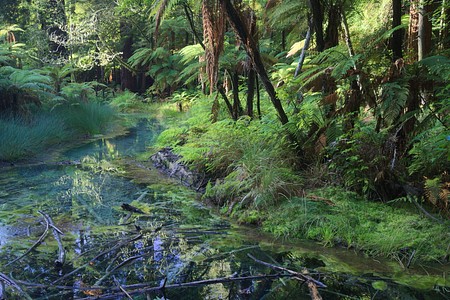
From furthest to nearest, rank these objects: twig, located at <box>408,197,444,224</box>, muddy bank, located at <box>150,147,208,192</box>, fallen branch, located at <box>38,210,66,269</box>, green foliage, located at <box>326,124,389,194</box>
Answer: muddy bank, located at <box>150,147,208,192</box>
green foliage, located at <box>326,124,389,194</box>
twig, located at <box>408,197,444,224</box>
fallen branch, located at <box>38,210,66,269</box>

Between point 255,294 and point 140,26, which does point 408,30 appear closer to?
point 255,294

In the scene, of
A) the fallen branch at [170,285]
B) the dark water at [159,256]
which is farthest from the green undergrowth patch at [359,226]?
the fallen branch at [170,285]

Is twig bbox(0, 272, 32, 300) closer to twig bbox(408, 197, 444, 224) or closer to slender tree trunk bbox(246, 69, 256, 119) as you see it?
twig bbox(408, 197, 444, 224)

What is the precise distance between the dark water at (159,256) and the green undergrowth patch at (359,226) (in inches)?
5.5

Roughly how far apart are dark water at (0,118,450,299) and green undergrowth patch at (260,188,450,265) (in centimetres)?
14

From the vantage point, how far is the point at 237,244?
367 cm

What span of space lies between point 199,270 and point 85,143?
298 inches

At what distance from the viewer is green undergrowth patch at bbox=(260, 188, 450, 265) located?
3.24 meters

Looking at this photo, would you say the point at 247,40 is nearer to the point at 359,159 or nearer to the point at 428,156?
the point at 359,159

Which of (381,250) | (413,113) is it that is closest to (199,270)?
(381,250)

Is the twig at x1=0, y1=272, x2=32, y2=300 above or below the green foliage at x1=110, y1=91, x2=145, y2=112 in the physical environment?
below

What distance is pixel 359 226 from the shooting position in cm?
364

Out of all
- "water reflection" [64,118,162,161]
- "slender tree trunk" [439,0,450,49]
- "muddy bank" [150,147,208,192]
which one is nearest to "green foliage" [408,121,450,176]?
"slender tree trunk" [439,0,450,49]

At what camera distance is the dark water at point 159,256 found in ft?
9.02
